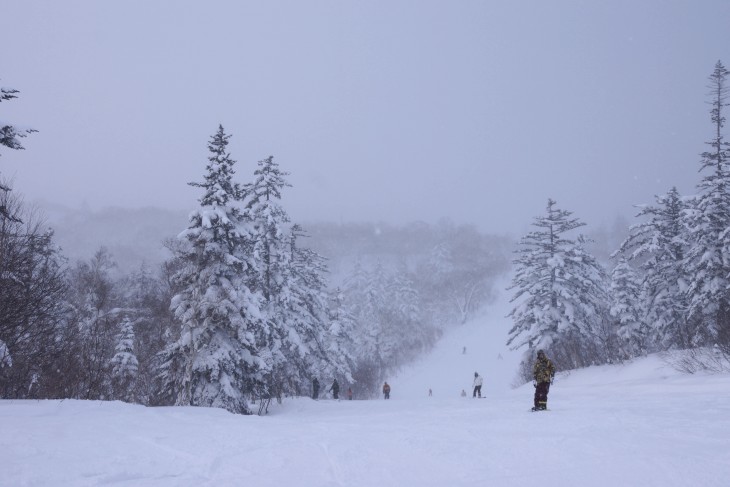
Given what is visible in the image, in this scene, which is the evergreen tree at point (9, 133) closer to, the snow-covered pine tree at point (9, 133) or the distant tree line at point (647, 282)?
the snow-covered pine tree at point (9, 133)

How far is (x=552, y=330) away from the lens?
28.5 meters

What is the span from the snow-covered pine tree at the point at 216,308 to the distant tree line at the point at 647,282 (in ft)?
58.3

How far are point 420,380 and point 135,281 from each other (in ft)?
114

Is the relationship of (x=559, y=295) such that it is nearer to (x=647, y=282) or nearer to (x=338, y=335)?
(x=647, y=282)

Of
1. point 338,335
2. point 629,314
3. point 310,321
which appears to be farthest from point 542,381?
point 338,335

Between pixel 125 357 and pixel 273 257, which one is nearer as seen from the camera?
pixel 273 257

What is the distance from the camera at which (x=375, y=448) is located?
760 cm

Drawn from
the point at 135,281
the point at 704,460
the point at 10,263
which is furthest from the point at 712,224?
the point at 135,281

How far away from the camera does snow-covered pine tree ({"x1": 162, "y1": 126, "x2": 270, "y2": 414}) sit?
18062 mm

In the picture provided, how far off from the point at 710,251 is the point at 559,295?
823 cm

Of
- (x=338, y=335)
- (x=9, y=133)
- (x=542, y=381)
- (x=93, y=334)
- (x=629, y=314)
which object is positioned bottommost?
(x=542, y=381)

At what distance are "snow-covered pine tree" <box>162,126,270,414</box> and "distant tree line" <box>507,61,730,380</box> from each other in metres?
17.8

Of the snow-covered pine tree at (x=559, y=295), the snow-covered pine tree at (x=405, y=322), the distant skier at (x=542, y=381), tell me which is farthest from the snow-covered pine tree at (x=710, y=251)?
the snow-covered pine tree at (x=405, y=322)

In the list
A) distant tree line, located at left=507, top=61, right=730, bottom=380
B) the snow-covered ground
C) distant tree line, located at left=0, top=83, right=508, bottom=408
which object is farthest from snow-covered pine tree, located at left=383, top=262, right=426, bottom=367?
the snow-covered ground
